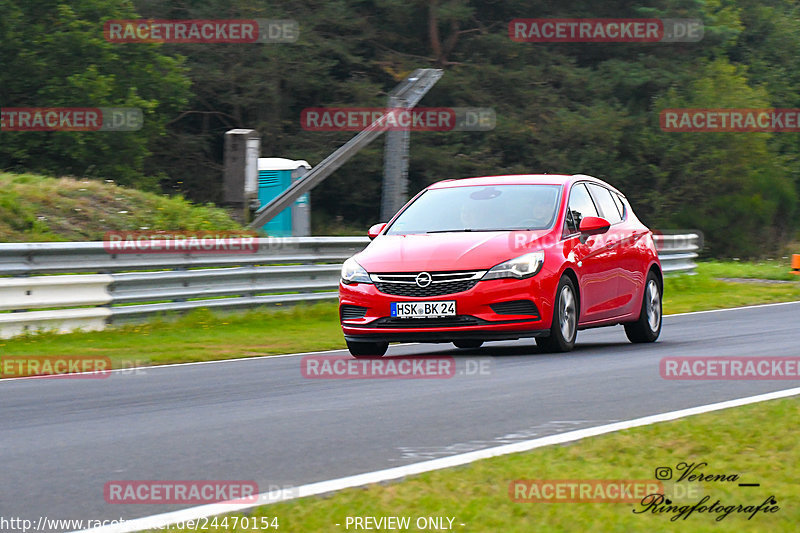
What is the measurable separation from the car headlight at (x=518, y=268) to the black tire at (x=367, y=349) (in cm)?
137

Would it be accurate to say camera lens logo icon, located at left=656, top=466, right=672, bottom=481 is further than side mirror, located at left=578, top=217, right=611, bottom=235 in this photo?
No

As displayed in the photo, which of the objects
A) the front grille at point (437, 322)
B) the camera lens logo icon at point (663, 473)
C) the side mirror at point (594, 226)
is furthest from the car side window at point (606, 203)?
the camera lens logo icon at point (663, 473)

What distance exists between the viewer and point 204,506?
207 inches

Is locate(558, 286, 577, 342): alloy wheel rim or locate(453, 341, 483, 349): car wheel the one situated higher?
locate(558, 286, 577, 342): alloy wheel rim

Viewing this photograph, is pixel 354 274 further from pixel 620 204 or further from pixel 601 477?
pixel 601 477

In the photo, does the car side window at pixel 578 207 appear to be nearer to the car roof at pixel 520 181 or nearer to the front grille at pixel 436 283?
the car roof at pixel 520 181

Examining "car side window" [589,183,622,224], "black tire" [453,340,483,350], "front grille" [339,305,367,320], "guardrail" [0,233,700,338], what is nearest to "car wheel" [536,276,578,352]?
"black tire" [453,340,483,350]

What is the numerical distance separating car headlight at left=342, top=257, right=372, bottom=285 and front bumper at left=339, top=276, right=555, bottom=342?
18 centimetres

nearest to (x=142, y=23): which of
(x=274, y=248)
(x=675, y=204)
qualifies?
(x=675, y=204)

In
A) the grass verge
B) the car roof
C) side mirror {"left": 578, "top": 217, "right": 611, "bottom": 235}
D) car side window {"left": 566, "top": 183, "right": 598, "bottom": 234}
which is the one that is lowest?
the grass verge

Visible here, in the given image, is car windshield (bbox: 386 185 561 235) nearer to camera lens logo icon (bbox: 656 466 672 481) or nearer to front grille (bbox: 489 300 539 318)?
front grille (bbox: 489 300 539 318)

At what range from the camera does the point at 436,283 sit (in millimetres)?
10969

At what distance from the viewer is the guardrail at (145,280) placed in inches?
532

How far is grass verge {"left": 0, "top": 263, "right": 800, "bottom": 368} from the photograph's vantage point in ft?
41.2
